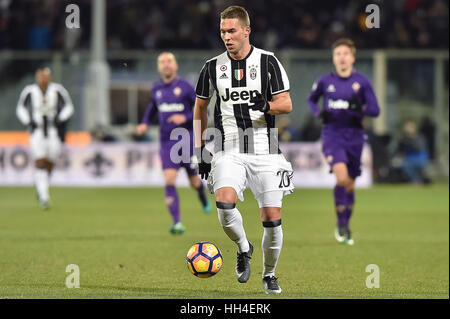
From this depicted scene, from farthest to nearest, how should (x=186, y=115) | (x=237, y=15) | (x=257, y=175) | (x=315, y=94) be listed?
1. (x=186, y=115)
2. (x=315, y=94)
3. (x=257, y=175)
4. (x=237, y=15)

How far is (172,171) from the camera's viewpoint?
40.3 feet

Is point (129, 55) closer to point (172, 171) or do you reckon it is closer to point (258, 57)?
point (172, 171)

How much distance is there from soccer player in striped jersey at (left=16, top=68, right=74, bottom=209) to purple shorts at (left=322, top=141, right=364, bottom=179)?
20.1 feet

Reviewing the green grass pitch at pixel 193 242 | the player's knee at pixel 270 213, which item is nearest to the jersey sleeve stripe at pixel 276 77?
the player's knee at pixel 270 213

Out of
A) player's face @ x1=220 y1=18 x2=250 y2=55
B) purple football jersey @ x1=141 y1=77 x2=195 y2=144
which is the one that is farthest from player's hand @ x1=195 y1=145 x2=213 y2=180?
purple football jersey @ x1=141 y1=77 x2=195 y2=144

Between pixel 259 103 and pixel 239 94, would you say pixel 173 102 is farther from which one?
pixel 259 103

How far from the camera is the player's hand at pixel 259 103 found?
706cm

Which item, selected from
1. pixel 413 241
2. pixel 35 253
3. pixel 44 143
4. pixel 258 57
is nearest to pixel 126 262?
pixel 35 253

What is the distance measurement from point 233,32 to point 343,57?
465 centimetres

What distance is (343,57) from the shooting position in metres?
11.5

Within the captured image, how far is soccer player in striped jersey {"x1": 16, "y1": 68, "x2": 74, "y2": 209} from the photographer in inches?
642

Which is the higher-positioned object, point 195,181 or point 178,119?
point 178,119

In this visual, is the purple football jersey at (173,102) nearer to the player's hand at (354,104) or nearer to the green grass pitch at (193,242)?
the green grass pitch at (193,242)

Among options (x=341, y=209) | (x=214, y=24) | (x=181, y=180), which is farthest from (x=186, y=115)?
(x=214, y=24)
